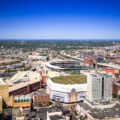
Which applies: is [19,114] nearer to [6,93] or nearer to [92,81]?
[6,93]

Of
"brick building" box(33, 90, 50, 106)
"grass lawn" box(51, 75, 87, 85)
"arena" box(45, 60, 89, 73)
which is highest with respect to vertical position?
"arena" box(45, 60, 89, 73)

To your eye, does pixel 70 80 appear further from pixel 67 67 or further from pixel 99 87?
pixel 67 67

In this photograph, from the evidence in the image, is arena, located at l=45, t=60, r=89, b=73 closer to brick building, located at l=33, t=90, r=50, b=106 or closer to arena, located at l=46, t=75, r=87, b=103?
arena, located at l=46, t=75, r=87, b=103

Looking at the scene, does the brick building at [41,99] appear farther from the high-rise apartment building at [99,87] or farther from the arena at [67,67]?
the arena at [67,67]

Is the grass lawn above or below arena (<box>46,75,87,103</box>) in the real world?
above

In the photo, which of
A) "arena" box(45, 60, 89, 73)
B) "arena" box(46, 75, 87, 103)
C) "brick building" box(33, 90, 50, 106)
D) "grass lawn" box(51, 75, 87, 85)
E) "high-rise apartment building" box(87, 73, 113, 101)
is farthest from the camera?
"arena" box(45, 60, 89, 73)

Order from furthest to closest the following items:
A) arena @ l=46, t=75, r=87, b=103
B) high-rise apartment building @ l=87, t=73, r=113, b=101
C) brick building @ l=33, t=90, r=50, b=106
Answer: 1. arena @ l=46, t=75, r=87, b=103
2. brick building @ l=33, t=90, r=50, b=106
3. high-rise apartment building @ l=87, t=73, r=113, b=101

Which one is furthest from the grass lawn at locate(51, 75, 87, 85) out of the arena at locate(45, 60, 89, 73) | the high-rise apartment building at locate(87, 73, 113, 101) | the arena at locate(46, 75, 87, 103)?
the arena at locate(45, 60, 89, 73)

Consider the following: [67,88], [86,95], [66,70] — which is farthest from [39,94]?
[66,70]

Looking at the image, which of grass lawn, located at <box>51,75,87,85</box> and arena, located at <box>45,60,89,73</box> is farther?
arena, located at <box>45,60,89,73</box>
